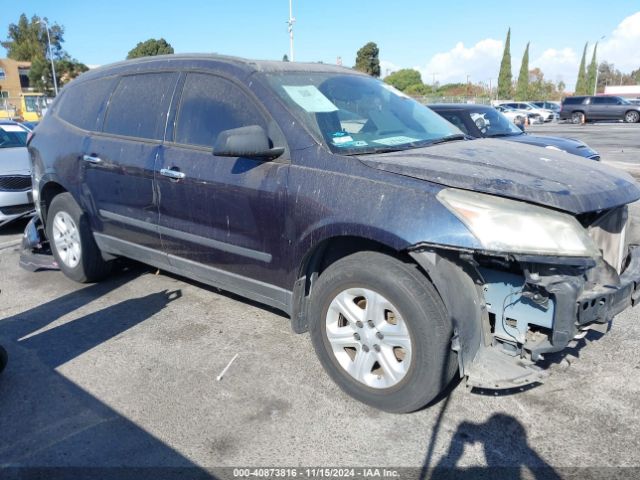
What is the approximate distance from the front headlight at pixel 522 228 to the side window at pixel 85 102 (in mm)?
3326

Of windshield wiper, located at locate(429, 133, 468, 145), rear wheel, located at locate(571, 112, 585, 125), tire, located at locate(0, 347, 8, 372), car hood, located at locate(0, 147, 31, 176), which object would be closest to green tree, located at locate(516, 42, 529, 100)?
rear wheel, located at locate(571, 112, 585, 125)

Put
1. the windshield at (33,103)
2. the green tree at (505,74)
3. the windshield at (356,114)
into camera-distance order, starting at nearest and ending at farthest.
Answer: the windshield at (356,114) → the windshield at (33,103) → the green tree at (505,74)

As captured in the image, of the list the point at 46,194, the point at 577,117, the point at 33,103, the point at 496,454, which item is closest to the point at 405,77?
the point at 577,117

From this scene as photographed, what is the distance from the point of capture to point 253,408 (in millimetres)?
2965

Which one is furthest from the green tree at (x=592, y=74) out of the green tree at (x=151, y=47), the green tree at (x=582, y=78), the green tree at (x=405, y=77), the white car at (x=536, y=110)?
the green tree at (x=151, y=47)

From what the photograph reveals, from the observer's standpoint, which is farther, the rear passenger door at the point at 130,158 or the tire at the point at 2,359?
the rear passenger door at the point at 130,158

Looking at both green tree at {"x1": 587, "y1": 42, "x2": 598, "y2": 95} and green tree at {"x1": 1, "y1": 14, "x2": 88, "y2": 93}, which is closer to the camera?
green tree at {"x1": 1, "y1": 14, "x2": 88, "y2": 93}

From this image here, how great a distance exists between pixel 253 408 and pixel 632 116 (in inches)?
1321

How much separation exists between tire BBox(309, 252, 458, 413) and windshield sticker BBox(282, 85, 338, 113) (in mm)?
1012

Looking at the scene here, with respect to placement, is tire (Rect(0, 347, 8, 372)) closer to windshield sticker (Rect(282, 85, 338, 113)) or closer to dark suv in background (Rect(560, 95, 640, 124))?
windshield sticker (Rect(282, 85, 338, 113))

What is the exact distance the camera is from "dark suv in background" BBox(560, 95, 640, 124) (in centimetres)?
3016

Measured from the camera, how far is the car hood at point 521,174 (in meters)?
2.50

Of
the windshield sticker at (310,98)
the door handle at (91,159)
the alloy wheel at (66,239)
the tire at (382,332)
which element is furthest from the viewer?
the alloy wheel at (66,239)

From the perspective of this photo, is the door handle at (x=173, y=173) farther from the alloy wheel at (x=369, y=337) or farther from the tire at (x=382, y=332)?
the alloy wheel at (x=369, y=337)
